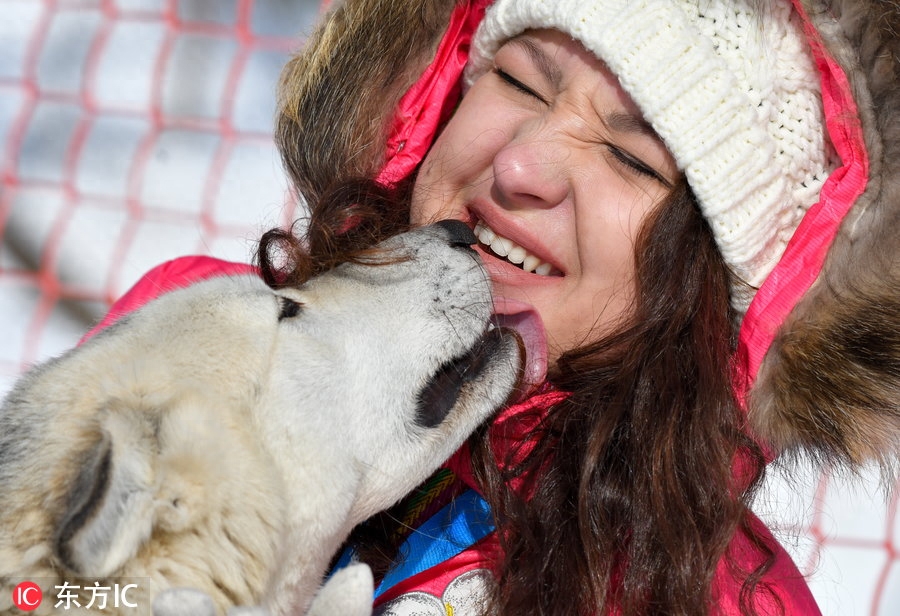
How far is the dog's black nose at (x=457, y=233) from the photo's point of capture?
173cm

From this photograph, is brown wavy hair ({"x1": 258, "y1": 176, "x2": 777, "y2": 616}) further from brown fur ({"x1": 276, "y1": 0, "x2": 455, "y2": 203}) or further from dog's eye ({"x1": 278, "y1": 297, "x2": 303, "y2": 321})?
brown fur ({"x1": 276, "y1": 0, "x2": 455, "y2": 203})

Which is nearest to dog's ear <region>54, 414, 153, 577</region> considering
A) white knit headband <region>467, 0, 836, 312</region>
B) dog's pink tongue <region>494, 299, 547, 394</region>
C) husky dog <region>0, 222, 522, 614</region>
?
husky dog <region>0, 222, 522, 614</region>

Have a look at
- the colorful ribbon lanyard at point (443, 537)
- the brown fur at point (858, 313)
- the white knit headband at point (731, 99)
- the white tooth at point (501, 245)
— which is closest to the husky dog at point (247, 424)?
the white tooth at point (501, 245)

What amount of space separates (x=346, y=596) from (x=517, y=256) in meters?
0.90

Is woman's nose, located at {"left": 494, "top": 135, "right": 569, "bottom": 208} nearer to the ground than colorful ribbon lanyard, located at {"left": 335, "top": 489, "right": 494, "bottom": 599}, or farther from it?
farther from it

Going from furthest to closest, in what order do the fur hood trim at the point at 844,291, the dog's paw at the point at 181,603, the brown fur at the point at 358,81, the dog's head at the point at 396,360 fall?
1. the brown fur at the point at 358,81
2. the fur hood trim at the point at 844,291
3. the dog's head at the point at 396,360
4. the dog's paw at the point at 181,603

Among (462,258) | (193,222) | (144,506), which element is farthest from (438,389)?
(193,222)

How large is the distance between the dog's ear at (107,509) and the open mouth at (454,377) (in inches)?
21.2

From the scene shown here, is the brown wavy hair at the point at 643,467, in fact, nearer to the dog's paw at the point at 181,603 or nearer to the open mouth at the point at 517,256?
the open mouth at the point at 517,256

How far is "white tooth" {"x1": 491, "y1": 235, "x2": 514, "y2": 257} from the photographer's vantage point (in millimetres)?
1867

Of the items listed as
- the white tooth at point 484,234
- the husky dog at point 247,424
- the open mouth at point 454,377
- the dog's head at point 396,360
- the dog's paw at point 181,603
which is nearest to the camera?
the dog's paw at point 181,603

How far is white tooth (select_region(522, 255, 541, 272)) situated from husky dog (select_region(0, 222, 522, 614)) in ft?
0.57

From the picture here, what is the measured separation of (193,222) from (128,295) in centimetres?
158

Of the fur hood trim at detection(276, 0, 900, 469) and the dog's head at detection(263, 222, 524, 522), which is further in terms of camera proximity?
the fur hood trim at detection(276, 0, 900, 469)
